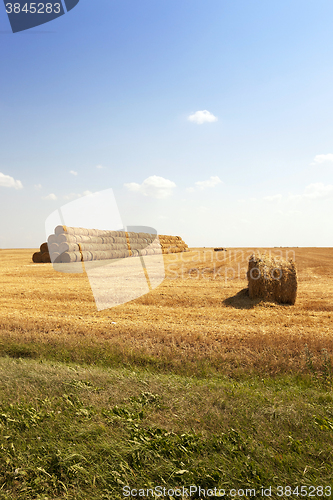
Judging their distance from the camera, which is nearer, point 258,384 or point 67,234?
point 258,384

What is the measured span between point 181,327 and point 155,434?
4.02 m

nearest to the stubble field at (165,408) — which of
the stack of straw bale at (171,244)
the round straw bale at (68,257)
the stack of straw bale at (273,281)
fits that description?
the stack of straw bale at (273,281)

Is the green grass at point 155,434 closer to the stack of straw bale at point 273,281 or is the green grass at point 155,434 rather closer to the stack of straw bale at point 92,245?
the stack of straw bale at point 273,281

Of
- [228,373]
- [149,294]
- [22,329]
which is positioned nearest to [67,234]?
[149,294]

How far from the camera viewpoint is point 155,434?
10.1 ft

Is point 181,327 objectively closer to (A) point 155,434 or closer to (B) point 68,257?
(A) point 155,434

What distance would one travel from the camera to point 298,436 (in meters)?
3.03

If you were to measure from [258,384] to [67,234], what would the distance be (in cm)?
2239

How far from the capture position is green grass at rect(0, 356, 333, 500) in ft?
8.39

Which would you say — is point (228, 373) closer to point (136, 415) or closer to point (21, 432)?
point (136, 415)

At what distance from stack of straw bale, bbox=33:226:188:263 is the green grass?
19615mm

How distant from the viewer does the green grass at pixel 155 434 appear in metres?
2.56

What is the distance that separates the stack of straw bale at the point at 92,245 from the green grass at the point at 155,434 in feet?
64.4

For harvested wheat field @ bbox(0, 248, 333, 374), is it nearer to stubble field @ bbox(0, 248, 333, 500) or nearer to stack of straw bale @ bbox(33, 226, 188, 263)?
stubble field @ bbox(0, 248, 333, 500)
